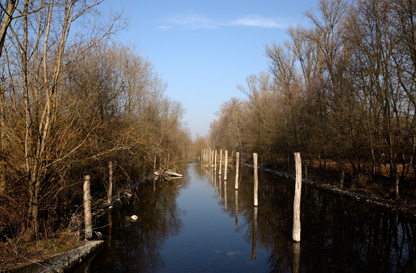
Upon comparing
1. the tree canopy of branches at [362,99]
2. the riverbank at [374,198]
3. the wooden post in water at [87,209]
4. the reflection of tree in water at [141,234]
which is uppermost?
the tree canopy of branches at [362,99]

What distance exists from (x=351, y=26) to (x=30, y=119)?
622 inches

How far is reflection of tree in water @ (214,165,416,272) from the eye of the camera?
682 cm

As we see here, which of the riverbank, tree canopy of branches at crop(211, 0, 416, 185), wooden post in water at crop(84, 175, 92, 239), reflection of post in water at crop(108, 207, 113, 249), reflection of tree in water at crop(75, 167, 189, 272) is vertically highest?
tree canopy of branches at crop(211, 0, 416, 185)

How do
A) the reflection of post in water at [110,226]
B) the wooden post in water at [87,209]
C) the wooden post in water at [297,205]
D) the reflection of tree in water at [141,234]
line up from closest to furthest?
the reflection of tree in water at [141,234], the wooden post in water at [297,205], the wooden post in water at [87,209], the reflection of post in water at [110,226]

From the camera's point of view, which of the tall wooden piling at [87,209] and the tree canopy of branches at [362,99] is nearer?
the tall wooden piling at [87,209]

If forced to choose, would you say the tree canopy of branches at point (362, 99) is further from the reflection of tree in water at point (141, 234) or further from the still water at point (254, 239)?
the reflection of tree in water at point (141, 234)

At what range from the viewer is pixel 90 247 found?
744 cm

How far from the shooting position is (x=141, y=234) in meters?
9.55

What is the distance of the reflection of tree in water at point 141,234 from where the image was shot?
23.0ft

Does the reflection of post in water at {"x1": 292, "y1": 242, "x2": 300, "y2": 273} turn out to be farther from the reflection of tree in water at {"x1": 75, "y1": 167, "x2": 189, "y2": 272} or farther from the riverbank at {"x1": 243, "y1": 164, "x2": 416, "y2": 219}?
the riverbank at {"x1": 243, "y1": 164, "x2": 416, "y2": 219}

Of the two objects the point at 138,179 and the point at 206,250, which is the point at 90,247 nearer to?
the point at 206,250

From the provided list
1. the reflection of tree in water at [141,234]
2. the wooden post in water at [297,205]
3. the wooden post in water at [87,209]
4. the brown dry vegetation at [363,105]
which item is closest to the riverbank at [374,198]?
the brown dry vegetation at [363,105]

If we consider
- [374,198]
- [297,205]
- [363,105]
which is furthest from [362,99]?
[297,205]

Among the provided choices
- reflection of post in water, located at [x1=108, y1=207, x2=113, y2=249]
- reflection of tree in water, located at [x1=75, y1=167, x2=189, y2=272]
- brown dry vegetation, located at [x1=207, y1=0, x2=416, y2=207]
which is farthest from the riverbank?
reflection of post in water, located at [x1=108, y1=207, x2=113, y2=249]
